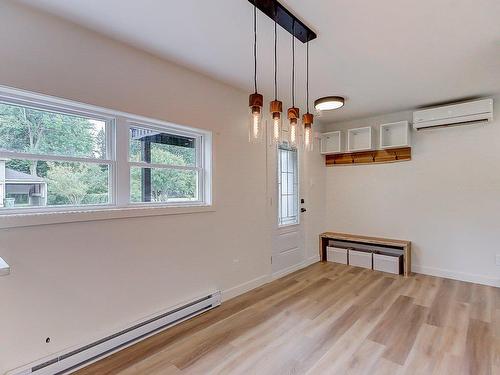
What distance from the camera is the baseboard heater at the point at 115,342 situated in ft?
5.89

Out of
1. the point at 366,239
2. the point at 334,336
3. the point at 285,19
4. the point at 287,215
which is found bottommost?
the point at 334,336

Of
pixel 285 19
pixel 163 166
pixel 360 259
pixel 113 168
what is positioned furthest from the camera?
pixel 360 259

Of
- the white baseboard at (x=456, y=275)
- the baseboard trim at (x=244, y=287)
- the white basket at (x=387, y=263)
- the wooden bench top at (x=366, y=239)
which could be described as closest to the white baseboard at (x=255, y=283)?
the baseboard trim at (x=244, y=287)

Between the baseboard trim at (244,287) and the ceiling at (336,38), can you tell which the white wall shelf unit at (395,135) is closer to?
the ceiling at (336,38)

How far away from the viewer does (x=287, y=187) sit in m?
4.14

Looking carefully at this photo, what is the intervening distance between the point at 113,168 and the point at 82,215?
0.46 meters

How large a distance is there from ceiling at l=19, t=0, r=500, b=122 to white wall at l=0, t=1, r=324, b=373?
19 cm

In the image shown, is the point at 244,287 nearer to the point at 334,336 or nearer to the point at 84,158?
the point at 334,336

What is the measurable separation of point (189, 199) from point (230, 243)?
721 mm

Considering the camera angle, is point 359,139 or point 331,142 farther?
point 331,142

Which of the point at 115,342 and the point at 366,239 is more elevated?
the point at 366,239

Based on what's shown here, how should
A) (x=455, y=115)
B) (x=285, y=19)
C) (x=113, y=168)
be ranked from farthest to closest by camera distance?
(x=455, y=115) < (x=113, y=168) < (x=285, y=19)

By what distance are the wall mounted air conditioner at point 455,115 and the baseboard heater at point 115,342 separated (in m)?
3.56

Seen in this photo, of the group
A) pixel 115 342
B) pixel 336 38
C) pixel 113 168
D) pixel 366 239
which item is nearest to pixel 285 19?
pixel 336 38
